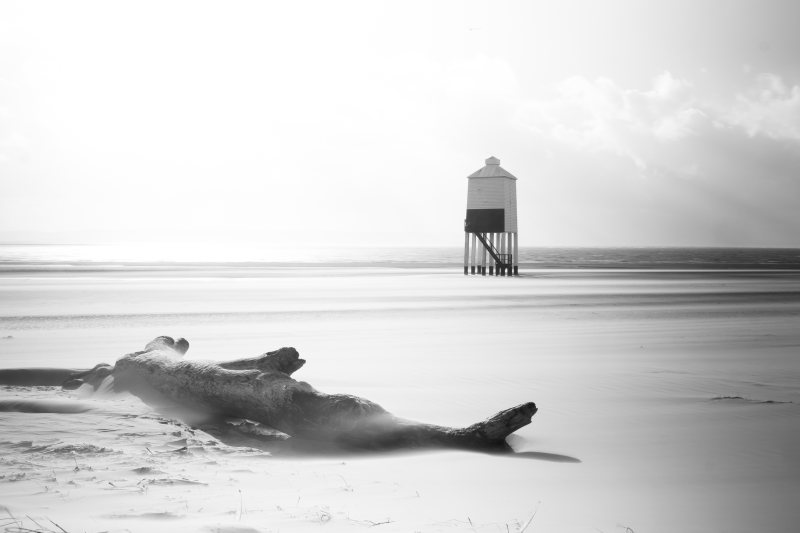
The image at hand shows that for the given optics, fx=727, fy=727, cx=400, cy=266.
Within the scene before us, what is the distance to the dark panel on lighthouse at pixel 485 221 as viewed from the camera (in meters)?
37.9

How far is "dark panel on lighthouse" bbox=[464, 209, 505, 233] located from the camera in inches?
1494

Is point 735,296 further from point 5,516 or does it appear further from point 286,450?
point 5,516

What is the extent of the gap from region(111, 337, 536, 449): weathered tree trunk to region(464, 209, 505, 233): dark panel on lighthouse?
104ft

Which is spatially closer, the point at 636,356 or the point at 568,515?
the point at 568,515

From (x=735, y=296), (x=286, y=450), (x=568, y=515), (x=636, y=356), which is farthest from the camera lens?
(x=735, y=296)

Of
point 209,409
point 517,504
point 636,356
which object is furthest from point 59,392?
point 636,356

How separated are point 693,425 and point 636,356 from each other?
461cm

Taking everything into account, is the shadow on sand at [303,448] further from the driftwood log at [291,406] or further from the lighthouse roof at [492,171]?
the lighthouse roof at [492,171]

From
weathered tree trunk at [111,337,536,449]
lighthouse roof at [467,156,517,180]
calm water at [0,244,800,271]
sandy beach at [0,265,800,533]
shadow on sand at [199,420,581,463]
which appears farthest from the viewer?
calm water at [0,244,800,271]

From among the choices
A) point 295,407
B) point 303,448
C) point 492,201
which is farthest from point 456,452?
point 492,201

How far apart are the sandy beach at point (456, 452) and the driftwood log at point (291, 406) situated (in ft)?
0.69

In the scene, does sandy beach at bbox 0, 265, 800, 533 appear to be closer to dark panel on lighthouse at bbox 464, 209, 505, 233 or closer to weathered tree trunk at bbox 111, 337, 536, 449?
weathered tree trunk at bbox 111, 337, 536, 449

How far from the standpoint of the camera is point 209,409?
6.74 meters

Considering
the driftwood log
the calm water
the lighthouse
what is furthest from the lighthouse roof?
the driftwood log
